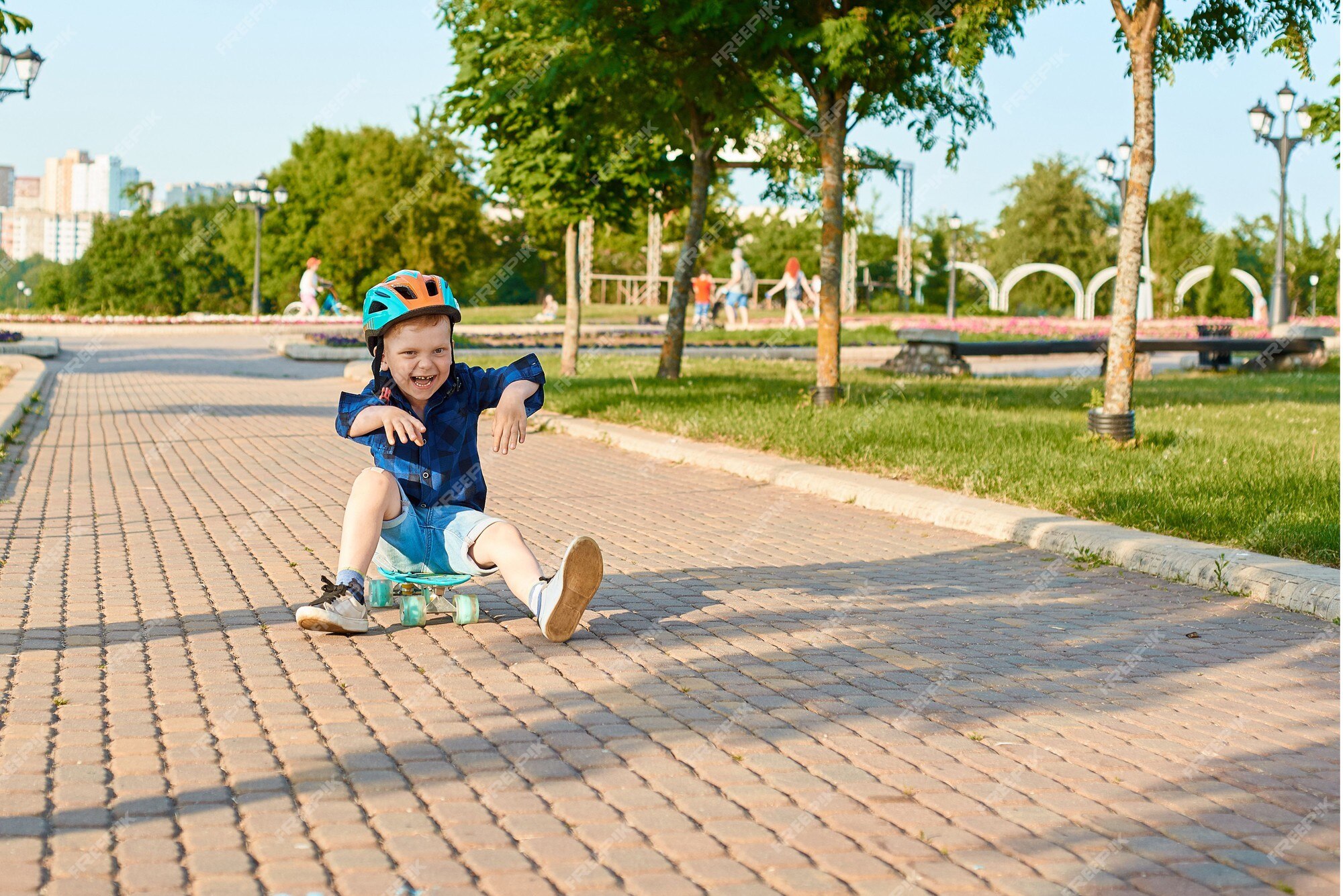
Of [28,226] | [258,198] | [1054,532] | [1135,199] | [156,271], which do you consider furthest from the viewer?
[28,226]

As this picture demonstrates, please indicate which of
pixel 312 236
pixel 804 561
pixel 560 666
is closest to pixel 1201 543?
pixel 804 561

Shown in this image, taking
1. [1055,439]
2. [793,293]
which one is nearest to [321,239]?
[793,293]

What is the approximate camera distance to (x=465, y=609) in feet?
17.6

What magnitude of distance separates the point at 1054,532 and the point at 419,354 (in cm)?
396

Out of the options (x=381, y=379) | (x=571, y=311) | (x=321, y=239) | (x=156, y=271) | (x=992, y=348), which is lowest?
(x=381, y=379)

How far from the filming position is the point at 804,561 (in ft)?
23.0

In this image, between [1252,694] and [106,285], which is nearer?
[1252,694]

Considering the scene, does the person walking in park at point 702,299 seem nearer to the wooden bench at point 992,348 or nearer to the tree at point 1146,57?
the wooden bench at point 992,348

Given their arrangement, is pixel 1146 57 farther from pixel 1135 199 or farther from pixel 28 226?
pixel 28 226

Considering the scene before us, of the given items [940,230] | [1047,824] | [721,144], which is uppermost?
[940,230]

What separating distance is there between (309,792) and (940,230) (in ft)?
201

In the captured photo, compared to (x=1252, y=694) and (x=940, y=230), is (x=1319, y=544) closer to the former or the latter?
(x=1252, y=694)

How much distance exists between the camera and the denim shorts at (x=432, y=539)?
17.2 ft

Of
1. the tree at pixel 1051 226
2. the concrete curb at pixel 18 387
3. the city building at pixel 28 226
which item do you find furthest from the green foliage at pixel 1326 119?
the city building at pixel 28 226
